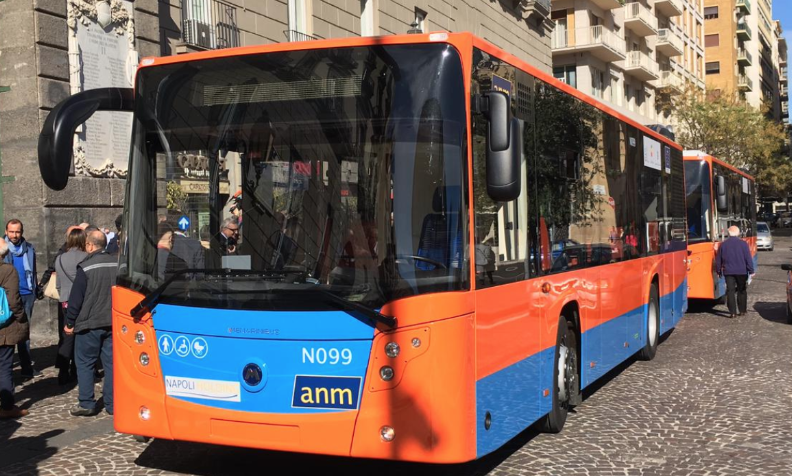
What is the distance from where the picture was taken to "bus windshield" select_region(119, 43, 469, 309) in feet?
16.7

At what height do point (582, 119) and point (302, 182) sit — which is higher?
point (582, 119)

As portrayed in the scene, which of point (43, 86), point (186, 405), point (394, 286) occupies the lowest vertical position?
point (186, 405)

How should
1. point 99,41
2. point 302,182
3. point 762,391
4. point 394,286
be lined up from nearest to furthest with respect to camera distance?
1. point 394,286
2. point 302,182
3. point 762,391
4. point 99,41

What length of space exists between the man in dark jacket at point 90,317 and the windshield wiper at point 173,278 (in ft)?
7.47

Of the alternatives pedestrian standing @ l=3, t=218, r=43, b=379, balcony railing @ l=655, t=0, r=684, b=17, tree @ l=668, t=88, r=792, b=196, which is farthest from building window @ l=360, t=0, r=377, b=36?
balcony railing @ l=655, t=0, r=684, b=17

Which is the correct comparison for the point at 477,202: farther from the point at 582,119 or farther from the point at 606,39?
the point at 606,39

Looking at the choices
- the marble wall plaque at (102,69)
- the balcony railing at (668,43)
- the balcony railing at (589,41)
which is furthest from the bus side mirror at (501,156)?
the balcony railing at (668,43)

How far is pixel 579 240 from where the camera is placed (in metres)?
7.55

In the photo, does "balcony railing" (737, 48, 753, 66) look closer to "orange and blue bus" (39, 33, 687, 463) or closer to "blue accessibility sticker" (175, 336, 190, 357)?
"orange and blue bus" (39, 33, 687, 463)

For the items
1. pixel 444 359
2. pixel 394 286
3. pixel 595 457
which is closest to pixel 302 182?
pixel 394 286

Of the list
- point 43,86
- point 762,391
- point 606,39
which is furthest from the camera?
point 606,39

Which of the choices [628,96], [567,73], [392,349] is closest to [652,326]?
[392,349]

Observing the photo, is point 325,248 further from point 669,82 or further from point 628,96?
point 669,82

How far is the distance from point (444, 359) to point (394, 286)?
0.48 meters
